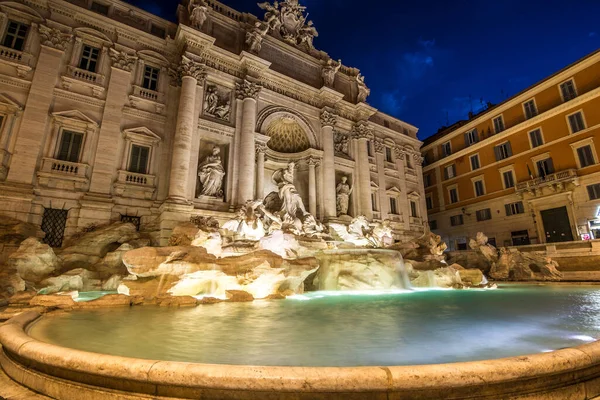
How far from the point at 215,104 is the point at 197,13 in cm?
433

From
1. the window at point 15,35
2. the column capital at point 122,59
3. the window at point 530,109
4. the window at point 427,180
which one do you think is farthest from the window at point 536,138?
the window at point 15,35

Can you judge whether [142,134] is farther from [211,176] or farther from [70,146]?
[211,176]

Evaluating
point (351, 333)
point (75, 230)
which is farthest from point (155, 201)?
point (351, 333)

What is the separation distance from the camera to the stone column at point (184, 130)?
12391mm

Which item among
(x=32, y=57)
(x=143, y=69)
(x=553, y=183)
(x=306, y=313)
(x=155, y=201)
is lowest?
(x=306, y=313)

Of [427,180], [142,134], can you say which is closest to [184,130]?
[142,134]

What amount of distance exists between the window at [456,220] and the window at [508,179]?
431cm

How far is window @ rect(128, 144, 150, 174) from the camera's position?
1303 cm

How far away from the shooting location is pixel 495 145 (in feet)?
75.8

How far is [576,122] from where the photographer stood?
18500 millimetres

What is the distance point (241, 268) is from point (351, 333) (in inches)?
160

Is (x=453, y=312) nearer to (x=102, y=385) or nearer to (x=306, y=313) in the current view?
(x=306, y=313)

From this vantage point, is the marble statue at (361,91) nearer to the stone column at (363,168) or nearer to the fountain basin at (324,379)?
the stone column at (363,168)

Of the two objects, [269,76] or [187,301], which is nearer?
[187,301]
